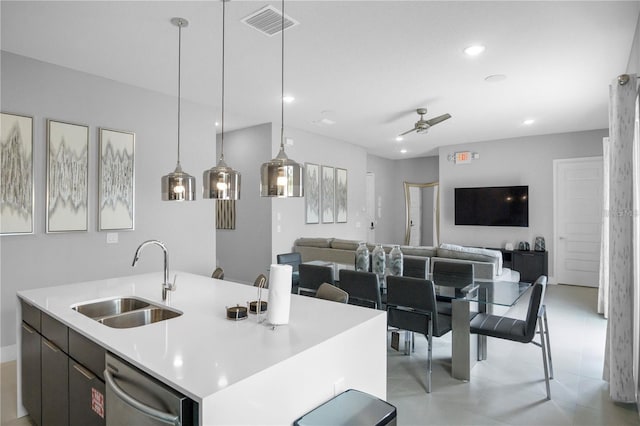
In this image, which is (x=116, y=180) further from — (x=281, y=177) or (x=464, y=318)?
(x=464, y=318)

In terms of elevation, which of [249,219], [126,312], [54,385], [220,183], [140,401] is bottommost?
[54,385]

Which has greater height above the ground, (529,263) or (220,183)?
(220,183)

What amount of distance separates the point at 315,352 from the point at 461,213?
23.3 feet

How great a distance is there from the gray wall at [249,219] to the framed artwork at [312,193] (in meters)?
0.89

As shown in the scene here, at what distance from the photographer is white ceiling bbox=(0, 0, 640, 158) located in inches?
108

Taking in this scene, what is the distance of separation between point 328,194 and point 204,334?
5791 mm

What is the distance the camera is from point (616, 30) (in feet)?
9.91

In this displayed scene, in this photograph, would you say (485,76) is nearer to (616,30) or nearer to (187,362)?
(616,30)

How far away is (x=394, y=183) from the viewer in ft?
34.2

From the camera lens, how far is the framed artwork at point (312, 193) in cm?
681

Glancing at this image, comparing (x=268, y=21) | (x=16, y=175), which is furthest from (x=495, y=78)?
(x=16, y=175)

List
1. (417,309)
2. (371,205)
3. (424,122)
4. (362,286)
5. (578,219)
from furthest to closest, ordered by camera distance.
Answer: (371,205)
(578,219)
(424,122)
(362,286)
(417,309)

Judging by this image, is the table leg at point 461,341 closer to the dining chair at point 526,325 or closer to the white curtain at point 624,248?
the dining chair at point 526,325

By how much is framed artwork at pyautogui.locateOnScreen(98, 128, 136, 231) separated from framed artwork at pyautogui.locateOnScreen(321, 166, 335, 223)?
12.1ft
